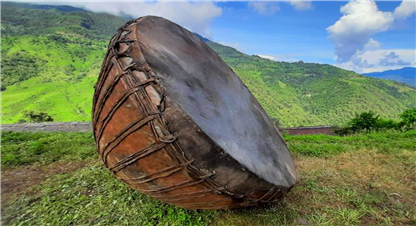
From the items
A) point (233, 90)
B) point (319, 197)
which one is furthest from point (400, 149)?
point (233, 90)

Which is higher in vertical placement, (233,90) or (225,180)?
(233,90)

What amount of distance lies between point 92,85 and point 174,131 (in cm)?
6888

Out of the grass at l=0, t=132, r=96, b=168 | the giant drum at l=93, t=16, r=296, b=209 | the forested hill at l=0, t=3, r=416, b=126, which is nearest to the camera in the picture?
the giant drum at l=93, t=16, r=296, b=209

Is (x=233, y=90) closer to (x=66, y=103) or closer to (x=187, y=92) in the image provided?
(x=187, y=92)

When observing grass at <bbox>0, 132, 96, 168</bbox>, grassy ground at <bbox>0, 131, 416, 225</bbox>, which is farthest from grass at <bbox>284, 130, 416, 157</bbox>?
grass at <bbox>0, 132, 96, 168</bbox>

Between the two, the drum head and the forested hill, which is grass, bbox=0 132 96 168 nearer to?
the drum head

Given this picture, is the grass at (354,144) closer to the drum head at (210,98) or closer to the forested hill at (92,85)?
the drum head at (210,98)

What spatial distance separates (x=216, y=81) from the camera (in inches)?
114

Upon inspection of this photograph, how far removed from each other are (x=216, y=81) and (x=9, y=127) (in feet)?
31.4

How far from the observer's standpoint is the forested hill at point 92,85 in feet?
189

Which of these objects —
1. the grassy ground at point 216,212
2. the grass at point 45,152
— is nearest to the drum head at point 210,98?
the grassy ground at point 216,212

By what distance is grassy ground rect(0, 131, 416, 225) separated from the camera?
9.16 ft

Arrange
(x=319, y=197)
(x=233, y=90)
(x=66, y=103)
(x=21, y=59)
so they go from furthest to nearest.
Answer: (x=21, y=59), (x=66, y=103), (x=319, y=197), (x=233, y=90)

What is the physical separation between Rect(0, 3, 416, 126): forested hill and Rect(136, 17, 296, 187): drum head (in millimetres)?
47379
